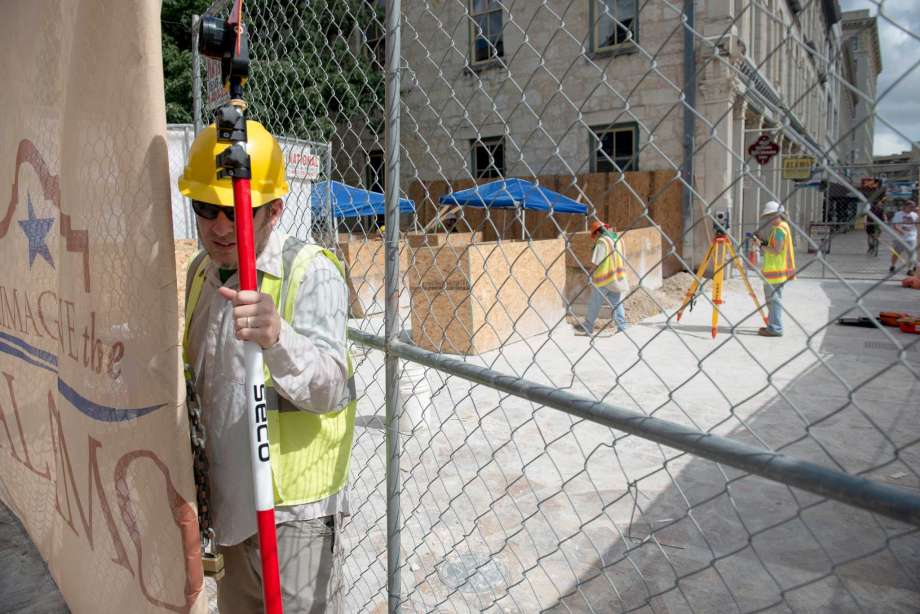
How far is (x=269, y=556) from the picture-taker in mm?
1537

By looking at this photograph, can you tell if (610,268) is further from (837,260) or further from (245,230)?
(245,230)

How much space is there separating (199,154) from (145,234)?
0.85ft

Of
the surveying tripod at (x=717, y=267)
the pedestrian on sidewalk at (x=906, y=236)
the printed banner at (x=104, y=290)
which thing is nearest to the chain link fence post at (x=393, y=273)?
the printed banner at (x=104, y=290)

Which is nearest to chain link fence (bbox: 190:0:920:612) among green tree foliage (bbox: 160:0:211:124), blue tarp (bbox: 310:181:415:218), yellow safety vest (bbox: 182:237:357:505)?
blue tarp (bbox: 310:181:415:218)

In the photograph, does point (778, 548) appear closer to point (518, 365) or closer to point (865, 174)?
point (865, 174)

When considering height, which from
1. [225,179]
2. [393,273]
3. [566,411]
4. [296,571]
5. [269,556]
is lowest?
[296,571]

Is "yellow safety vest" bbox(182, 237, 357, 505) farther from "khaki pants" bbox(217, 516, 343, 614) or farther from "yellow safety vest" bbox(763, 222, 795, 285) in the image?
"yellow safety vest" bbox(763, 222, 795, 285)

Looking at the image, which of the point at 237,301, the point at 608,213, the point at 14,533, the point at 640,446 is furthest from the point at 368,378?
the point at 608,213

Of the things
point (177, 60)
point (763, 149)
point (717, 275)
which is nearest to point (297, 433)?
point (763, 149)

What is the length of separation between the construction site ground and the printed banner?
2.78 feet

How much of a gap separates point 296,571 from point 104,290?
0.99 meters

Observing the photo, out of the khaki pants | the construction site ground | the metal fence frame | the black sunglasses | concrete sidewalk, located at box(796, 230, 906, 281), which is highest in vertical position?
the black sunglasses

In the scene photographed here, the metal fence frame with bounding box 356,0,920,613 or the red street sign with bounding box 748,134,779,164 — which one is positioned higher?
the red street sign with bounding box 748,134,779,164

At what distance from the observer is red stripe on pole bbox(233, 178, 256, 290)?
145cm
